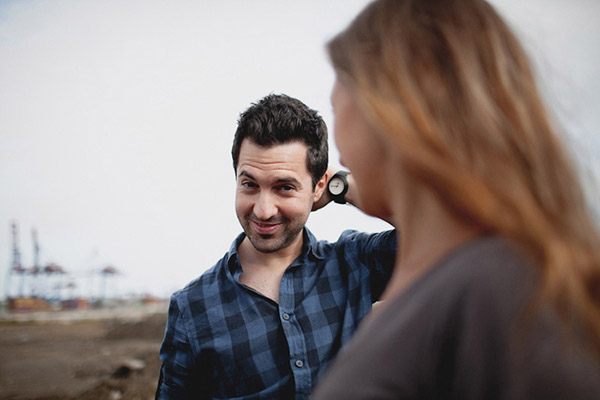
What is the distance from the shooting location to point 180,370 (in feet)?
6.79

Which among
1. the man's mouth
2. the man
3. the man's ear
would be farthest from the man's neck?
the man's ear

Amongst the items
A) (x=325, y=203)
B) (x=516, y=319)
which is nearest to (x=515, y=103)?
(x=516, y=319)

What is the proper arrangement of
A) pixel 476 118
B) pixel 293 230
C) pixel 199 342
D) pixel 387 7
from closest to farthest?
pixel 476 118, pixel 387 7, pixel 199 342, pixel 293 230

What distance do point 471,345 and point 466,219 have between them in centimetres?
17

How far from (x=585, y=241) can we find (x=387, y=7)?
440 mm

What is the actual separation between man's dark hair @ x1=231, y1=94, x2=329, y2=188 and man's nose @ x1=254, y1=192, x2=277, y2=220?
25 centimetres

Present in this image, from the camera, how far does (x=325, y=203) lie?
2514mm

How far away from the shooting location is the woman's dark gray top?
543 millimetres

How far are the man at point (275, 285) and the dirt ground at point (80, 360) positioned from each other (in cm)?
631

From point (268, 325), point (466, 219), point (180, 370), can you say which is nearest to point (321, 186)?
point (268, 325)

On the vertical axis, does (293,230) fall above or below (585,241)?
below

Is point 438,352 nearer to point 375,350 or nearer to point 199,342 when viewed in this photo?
point 375,350

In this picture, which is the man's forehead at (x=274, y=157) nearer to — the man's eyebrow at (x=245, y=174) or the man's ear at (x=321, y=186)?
the man's eyebrow at (x=245, y=174)

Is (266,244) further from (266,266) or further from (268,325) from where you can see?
(268,325)
